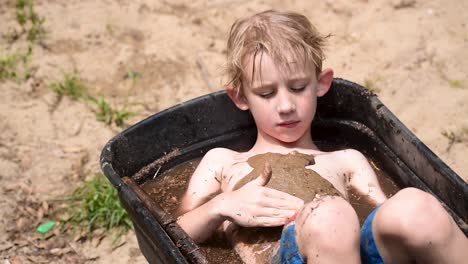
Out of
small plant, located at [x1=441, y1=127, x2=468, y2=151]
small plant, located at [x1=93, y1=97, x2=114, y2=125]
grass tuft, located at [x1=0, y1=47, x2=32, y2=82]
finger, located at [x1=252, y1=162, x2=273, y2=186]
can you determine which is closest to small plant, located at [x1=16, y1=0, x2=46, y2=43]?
grass tuft, located at [x1=0, y1=47, x2=32, y2=82]

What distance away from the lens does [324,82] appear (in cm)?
272

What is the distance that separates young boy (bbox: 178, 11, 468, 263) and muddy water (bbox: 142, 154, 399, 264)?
0.17 feet

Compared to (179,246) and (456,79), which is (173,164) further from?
(456,79)

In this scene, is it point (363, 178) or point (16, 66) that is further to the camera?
point (16, 66)

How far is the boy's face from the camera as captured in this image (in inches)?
97.2

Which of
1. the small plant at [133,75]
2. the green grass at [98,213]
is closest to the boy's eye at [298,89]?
the green grass at [98,213]

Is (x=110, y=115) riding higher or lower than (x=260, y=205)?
lower

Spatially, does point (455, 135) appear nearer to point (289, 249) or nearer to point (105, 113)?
point (289, 249)

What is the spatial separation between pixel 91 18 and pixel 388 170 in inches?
82.6

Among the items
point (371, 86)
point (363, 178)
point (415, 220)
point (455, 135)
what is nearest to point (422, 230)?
point (415, 220)

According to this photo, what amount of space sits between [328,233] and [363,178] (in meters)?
0.73

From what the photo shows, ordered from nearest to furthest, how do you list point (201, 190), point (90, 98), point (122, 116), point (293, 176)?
1. point (293, 176)
2. point (201, 190)
3. point (122, 116)
4. point (90, 98)

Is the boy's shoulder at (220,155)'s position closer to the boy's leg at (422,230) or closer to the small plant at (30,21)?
the boy's leg at (422,230)

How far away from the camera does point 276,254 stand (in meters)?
2.13
